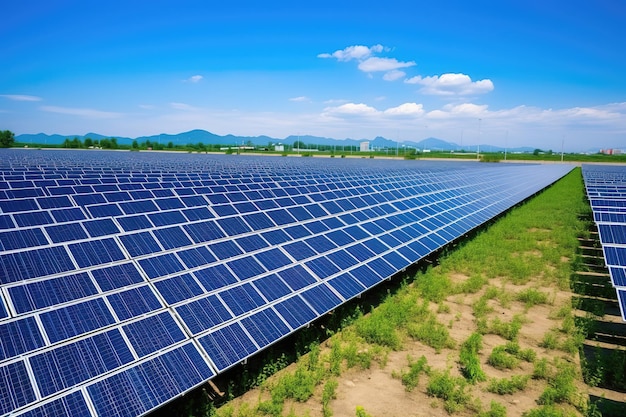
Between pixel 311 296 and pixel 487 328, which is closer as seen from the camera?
pixel 311 296

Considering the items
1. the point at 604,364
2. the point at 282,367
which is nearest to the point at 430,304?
the point at 604,364

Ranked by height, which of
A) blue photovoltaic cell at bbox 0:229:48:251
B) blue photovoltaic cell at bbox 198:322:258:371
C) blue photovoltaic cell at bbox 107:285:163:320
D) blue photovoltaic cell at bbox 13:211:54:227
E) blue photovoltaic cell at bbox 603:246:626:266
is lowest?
blue photovoltaic cell at bbox 198:322:258:371

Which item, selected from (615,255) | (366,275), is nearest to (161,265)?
(366,275)

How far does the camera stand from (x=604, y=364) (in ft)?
33.4

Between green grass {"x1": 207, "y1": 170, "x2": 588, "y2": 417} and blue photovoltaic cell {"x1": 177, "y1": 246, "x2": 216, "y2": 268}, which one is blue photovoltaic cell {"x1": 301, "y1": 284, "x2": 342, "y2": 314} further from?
blue photovoltaic cell {"x1": 177, "y1": 246, "x2": 216, "y2": 268}

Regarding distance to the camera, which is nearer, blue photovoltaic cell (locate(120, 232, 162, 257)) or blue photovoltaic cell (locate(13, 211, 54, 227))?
blue photovoltaic cell (locate(13, 211, 54, 227))

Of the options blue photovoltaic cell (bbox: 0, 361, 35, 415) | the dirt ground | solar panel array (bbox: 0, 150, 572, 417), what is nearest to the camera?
blue photovoltaic cell (bbox: 0, 361, 35, 415)

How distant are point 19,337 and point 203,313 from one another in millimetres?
3383

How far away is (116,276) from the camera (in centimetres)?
908

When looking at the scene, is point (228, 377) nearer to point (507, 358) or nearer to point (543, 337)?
point (507, 358)

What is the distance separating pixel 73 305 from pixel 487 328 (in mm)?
11400

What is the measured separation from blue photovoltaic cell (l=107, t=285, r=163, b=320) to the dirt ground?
2.82m

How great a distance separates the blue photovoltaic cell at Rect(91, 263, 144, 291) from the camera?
8.75 m

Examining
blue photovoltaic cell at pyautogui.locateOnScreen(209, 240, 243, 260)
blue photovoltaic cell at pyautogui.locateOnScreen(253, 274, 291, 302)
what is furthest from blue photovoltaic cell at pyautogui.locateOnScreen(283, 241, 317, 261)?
blue photovoltaic cell at pyautogui.locateOnScreen(209, 240, 243, 260)
